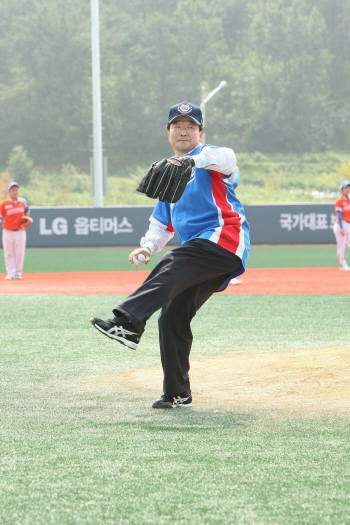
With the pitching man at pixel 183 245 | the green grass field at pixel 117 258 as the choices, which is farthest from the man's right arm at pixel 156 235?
the green grass field at pixel 117 258

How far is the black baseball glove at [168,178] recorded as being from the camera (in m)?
4.70

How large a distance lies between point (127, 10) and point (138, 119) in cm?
1790

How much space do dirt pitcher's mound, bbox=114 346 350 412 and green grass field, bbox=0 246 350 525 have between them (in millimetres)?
198

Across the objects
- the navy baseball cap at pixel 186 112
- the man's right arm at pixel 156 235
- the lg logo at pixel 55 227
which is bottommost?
the lg logo at pixel 55 227

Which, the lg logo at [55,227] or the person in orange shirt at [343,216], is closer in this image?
the person in orange shirt at [343,216]

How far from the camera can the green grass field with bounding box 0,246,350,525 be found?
10.7 feet

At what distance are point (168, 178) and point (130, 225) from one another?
23.6 m

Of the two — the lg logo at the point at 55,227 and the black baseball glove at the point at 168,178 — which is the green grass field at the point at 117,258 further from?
the black baseball glove at the point at 168,178

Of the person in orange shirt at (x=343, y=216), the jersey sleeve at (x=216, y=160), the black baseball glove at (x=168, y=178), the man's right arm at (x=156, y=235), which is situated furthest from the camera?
the person in orange shirt at (x=343, y=216)

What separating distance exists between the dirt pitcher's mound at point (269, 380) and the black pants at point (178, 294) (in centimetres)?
36

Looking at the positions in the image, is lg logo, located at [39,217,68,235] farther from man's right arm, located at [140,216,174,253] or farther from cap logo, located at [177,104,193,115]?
cap logo, located at [177,104,193,115]

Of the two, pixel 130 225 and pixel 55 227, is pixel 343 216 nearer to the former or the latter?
pixel 130 225

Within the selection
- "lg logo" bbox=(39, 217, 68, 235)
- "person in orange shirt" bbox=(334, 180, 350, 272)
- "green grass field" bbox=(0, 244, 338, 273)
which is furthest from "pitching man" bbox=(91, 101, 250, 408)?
"lg logo" bbox=(39, 217, 68, 235)

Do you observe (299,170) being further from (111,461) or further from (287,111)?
(111,461)
